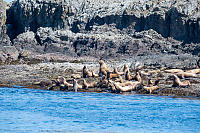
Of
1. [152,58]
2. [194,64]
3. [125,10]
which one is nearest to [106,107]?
[194,64]

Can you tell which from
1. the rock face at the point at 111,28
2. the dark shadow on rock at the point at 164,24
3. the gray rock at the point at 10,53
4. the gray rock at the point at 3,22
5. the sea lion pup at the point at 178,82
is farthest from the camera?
the gray rock at the point at 3,22

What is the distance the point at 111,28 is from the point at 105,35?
2.32m

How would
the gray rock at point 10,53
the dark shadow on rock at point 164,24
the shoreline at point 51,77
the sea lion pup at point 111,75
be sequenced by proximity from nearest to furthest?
the shoreline at point 51,77
the sea lion pup at point 111,75
the gray rock at point 10,53
the dark shadow on rock at point 164,24

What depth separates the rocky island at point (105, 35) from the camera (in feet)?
146

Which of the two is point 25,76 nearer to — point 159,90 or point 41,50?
point 159,90

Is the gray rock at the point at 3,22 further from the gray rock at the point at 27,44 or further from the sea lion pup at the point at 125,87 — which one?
the sea lion pup at the point at 125,87

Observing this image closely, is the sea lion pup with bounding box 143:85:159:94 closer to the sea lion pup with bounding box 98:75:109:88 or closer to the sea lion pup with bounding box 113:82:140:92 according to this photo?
the sea lion pup with bounding box 113:82:140:92

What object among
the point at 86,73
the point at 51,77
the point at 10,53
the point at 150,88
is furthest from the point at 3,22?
the point at 150,88

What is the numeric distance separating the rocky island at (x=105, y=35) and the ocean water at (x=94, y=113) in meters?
13.9

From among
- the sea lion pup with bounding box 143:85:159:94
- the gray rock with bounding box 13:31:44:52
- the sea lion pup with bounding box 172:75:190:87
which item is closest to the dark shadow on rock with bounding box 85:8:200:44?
the gray rock with bounding box 13:31:44:52

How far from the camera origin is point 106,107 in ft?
66.6

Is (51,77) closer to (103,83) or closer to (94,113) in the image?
(103,83)

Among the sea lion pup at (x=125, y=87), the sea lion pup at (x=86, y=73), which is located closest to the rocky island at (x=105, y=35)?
the sea lion pup at (x=86, y=73)

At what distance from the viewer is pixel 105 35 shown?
5412cm
